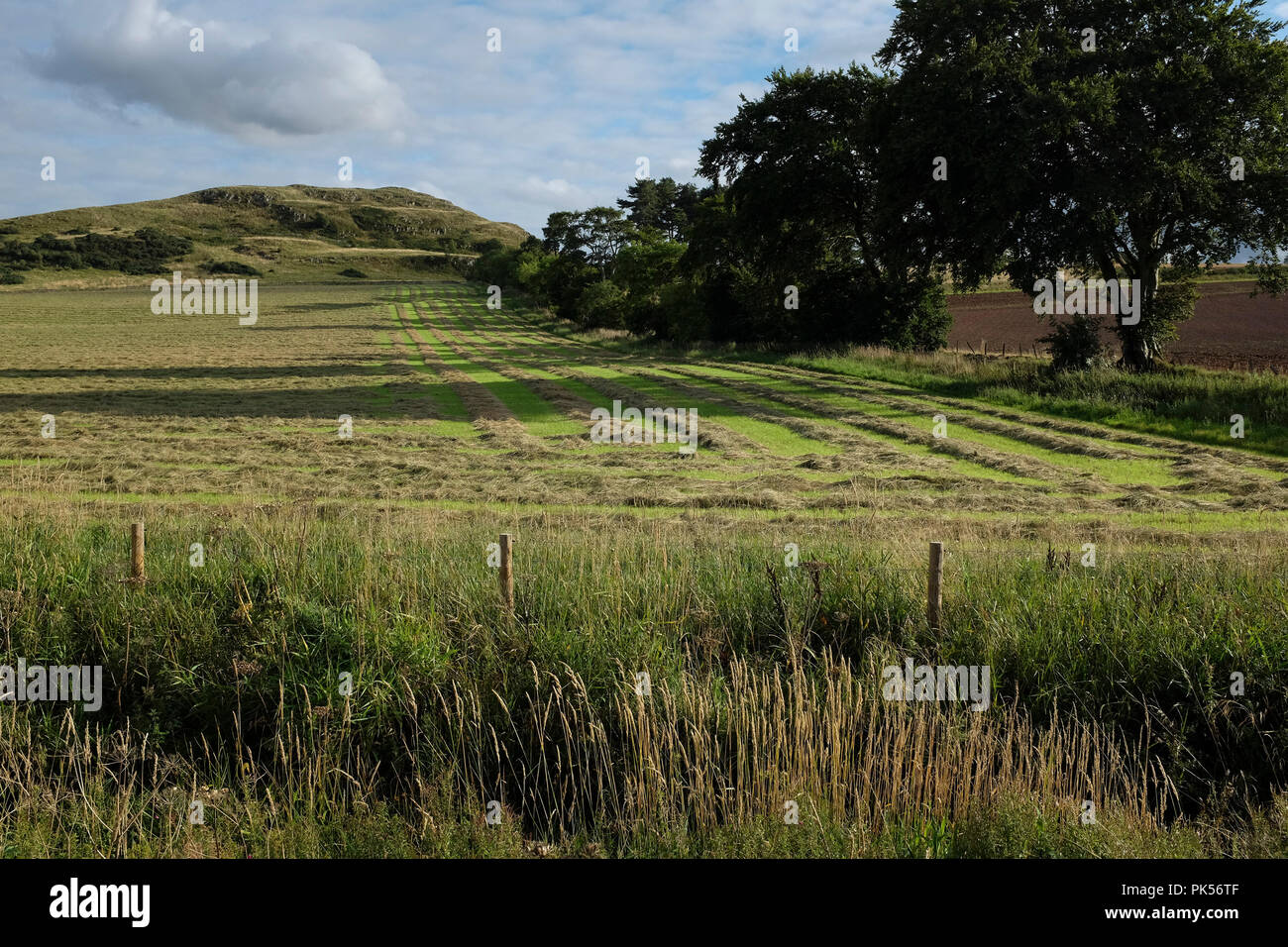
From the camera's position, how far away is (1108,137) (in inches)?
1024

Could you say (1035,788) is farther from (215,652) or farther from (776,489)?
(776,489)

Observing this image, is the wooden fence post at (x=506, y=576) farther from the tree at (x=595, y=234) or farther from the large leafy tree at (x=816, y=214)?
the tree at (x=595, y=234)

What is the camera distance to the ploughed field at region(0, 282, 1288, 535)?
14.5m

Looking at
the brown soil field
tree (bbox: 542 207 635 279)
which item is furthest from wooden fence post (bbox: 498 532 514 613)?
tree (bbox: 542 207 635 279)

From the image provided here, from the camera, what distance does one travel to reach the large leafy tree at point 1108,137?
82.9 feet

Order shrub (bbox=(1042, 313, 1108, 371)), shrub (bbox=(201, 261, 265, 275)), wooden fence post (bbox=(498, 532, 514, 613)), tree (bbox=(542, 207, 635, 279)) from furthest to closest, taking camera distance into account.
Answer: shrub (bbox=(201, 261, 265, 275))
tree (bbox=(542, 207, 635, 279))
shrub (bbox=(1042, 313, 1108, 371))
wooden fence post (bbox=(498, 532, 514, 613))

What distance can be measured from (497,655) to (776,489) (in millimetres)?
8998

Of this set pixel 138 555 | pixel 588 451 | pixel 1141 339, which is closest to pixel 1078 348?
pixel 1141 339

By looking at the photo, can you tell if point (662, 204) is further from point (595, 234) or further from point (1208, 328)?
point (1208, 328)

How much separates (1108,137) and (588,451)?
56.5ft

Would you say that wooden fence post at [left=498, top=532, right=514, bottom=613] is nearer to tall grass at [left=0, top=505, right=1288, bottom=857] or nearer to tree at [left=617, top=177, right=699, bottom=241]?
tall grass at [left=0, top=505, right=1288, bottom=857]

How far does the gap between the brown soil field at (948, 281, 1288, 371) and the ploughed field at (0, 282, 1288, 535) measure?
1171 centimetres

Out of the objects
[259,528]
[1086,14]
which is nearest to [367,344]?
[1086,14]

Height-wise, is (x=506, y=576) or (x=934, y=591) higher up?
(x=506, y=576)
